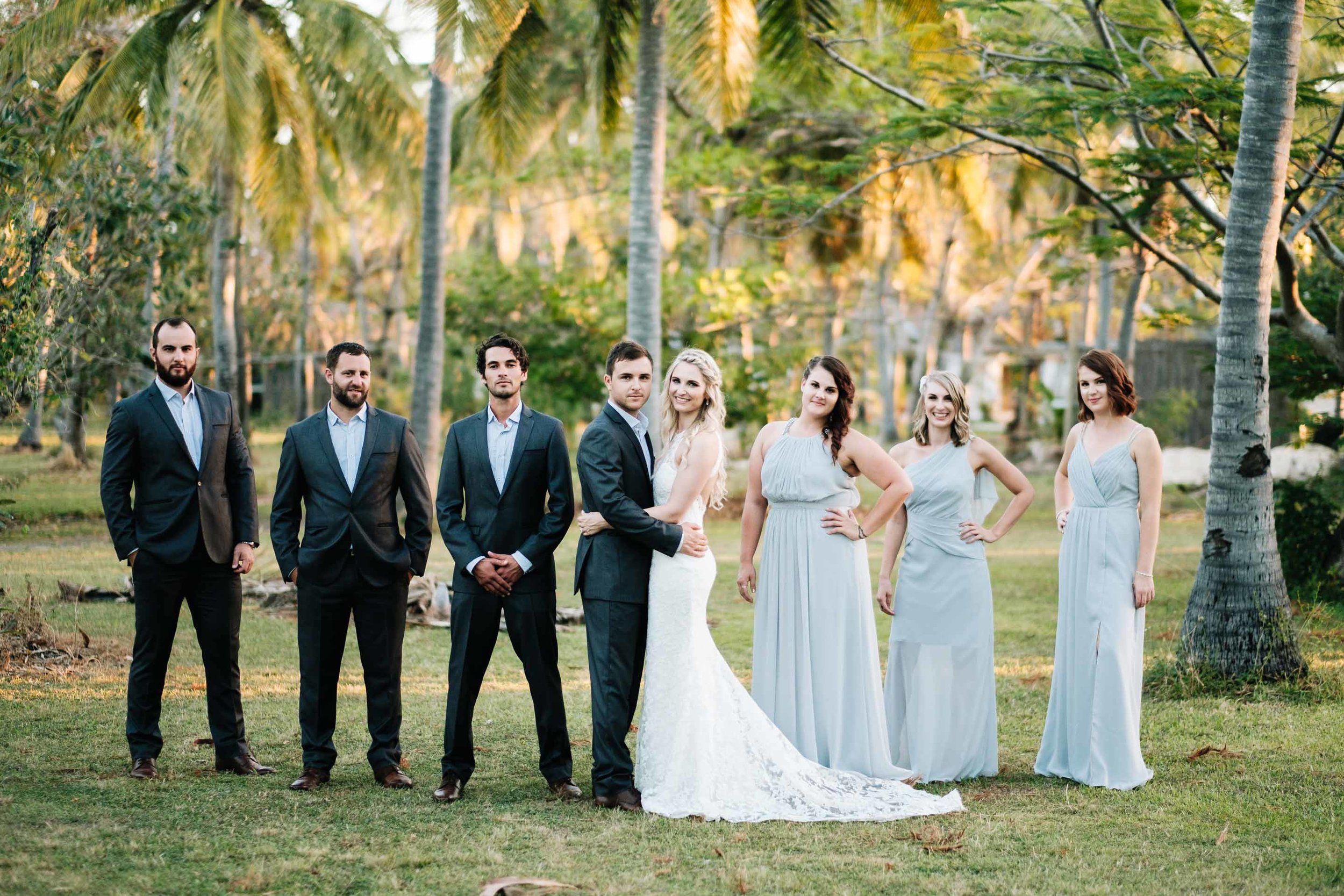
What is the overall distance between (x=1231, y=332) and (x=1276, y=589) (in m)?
1.77

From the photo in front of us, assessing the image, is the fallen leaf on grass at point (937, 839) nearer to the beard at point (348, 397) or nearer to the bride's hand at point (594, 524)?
the bride's hand at point (594, 524)

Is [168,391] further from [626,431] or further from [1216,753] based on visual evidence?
[1216,753]

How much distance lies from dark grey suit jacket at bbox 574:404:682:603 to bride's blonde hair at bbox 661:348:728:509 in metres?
0.20

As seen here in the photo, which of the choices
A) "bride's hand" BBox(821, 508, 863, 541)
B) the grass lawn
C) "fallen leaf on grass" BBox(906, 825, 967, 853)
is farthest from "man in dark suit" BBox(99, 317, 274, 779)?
"fallen leaf on grass" BBox(906, 825, 967, 853)

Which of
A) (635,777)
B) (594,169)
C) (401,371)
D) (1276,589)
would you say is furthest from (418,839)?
(401,371)

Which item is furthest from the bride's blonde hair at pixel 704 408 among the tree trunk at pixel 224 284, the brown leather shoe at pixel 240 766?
the tree trunk at pixel 224 284

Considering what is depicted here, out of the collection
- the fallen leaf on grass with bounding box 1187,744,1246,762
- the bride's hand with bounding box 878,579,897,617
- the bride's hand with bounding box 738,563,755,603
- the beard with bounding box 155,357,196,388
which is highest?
the beard with bounding box 155,357,196,388

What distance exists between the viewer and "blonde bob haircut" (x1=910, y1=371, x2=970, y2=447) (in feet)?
22.5

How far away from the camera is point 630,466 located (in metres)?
5.91

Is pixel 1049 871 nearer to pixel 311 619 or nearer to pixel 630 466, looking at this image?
pixel 630 466

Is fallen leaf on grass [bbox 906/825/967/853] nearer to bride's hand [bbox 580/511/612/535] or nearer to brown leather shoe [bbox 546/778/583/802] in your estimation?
brown leather shoe [bbox 546/778/583/802]

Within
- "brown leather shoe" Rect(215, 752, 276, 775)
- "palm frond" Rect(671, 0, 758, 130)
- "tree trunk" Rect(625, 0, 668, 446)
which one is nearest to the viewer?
"brown leather shoe" Rect(215, 752, 276, 775)

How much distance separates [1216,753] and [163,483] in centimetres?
577

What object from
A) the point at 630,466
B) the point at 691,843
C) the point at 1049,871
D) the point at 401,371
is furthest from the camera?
the point at 401,371
